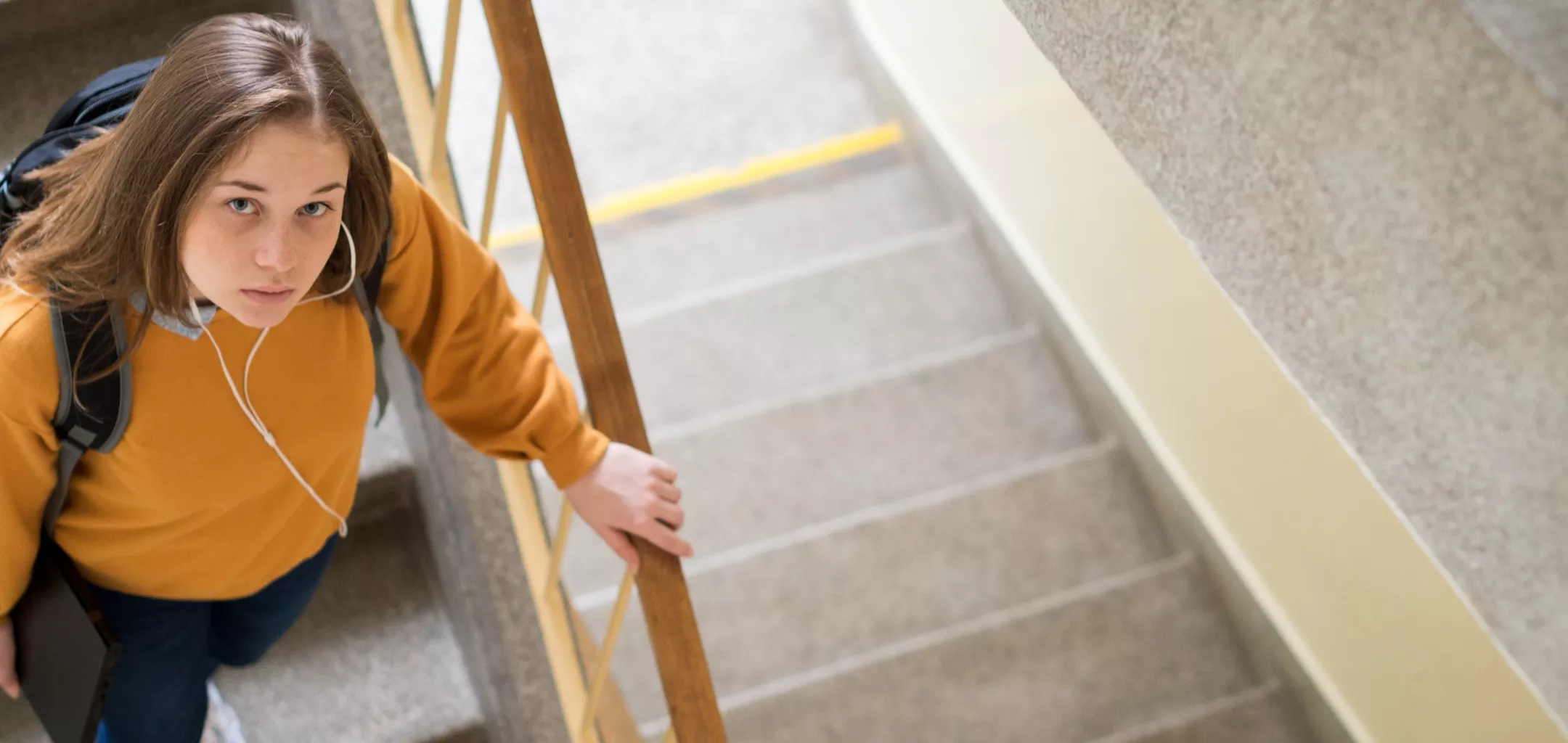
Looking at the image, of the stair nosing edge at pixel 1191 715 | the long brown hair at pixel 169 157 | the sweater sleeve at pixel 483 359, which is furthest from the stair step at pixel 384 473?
the stair nosing edge at pixel 1191 715

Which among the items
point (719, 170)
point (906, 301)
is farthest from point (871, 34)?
point (906, 301)

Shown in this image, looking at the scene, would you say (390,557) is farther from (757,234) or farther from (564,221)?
(757,234)

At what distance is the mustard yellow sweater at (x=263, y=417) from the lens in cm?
111

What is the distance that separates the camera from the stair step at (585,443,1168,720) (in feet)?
8.73

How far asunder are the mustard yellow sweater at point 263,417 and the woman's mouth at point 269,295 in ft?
0.35

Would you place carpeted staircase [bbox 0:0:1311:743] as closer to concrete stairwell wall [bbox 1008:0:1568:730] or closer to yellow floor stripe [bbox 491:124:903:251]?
yellow floor stripe [bbox 491:124:903:251]

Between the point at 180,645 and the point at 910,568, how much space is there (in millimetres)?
1621

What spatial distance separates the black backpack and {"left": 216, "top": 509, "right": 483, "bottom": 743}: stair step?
0.70 meters

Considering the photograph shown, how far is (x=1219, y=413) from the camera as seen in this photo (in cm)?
244

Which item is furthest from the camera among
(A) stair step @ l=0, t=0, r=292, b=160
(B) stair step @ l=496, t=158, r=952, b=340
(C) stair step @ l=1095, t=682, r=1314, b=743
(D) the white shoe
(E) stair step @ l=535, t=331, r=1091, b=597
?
(B) stair step @ l=496, t=158, r=952, b=340

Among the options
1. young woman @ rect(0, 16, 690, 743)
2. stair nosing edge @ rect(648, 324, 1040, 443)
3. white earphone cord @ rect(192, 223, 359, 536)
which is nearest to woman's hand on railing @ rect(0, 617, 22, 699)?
young woman @ rect(0, 16, 690, 743)

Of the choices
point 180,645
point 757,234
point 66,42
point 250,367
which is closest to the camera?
point 250,367

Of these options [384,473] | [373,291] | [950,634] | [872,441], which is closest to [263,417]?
[373,291]

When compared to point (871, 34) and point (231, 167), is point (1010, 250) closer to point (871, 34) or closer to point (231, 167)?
point (871, 34)
